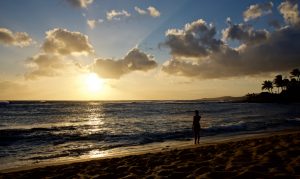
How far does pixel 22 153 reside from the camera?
15.8 meters

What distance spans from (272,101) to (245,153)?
125651mm

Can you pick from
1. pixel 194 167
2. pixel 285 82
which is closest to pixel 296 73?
pixel 285 82

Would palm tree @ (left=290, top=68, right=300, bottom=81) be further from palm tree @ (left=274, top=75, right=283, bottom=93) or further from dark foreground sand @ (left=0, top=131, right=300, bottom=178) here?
dark foreground sand @ (left=0, top=131, right=300, bottom=178)

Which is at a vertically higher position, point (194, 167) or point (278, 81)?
point (278, 81)

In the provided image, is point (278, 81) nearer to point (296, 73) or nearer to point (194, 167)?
point (296, 73)

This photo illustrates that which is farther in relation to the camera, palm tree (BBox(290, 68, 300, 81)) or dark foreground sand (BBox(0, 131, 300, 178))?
palm tree (BBox(290, 68, 300, 81))

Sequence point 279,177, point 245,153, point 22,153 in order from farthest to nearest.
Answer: point 22,153, point 245,153, point 279,177

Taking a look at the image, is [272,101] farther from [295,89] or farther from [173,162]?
[173,162]

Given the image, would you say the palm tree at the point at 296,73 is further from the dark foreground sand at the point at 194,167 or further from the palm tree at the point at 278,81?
the dark foreground sand at the point at 194,167

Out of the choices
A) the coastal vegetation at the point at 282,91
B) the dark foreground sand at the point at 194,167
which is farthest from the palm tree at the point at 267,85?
the dark foreground sand at the point at 194,167

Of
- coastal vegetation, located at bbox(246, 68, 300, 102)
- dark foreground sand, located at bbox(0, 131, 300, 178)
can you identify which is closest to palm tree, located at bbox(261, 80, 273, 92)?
coastal vegetation, located at bbox(246, 68, 300, 102)

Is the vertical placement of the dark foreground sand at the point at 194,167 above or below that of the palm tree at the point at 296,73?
below

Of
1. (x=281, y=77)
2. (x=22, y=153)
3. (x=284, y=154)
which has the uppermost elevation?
(x=281, y=77)

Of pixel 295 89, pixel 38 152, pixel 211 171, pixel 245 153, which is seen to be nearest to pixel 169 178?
pixel 211 171
